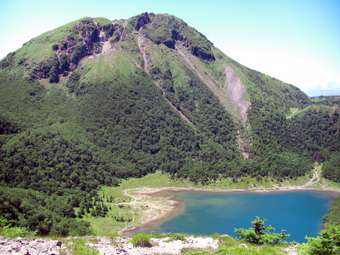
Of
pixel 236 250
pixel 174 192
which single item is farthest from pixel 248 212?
pixel 236 250

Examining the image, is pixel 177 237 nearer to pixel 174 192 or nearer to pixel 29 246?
pixel 29 246

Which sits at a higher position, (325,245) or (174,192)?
(325,245)

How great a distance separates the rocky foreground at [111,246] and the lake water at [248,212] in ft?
289

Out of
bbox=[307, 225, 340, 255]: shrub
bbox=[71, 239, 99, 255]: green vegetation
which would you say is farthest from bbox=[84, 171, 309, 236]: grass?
bbox=[307, 225, 340, 255]: shrub

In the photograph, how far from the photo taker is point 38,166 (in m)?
166

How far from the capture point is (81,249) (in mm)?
28031

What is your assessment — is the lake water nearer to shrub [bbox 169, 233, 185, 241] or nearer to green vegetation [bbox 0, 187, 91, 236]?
green vegetation [bbox 0, 187, 91, 236]

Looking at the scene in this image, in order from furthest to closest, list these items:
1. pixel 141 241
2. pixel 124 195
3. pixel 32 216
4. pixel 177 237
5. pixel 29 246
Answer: pixel 124 195 → pixel 32 216 → pixel 177 237 → pixel 141 241 → pixel 29 246

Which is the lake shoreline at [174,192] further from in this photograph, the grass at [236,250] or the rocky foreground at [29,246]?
the rocky foreground at [29,246]

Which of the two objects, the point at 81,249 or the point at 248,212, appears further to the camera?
the point at 248,212

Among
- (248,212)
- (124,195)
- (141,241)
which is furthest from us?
(124,195)

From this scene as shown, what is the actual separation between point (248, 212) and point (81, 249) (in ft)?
407

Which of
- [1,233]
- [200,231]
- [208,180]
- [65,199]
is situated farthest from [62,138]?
[1,233]

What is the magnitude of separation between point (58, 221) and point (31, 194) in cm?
2290
